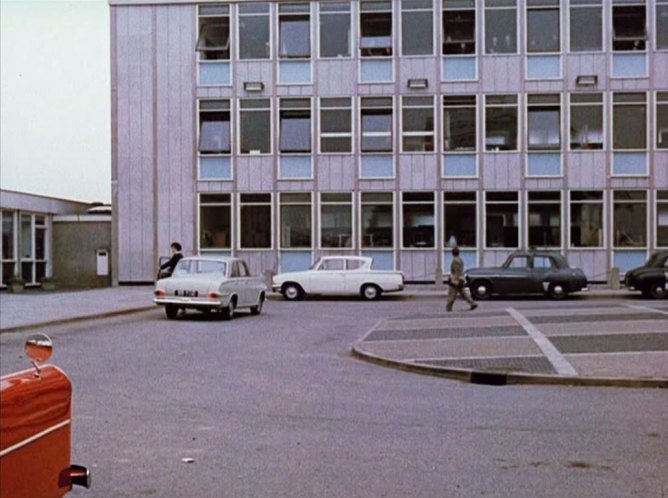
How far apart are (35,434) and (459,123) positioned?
33.1m

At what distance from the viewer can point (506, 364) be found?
1252 cm

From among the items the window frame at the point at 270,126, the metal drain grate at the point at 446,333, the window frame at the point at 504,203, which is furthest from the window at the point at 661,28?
the metal drain grate at the point at 446,333

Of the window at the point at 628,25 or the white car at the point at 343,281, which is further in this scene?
the window at the point at 628,25

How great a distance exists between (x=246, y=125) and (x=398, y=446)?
30120 mm

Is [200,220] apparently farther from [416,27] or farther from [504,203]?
[504,203]

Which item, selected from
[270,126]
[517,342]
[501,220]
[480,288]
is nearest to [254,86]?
[270,126]

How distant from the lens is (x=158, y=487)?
6262 mm

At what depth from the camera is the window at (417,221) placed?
3606cm

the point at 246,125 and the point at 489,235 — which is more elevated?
the point at 246,125

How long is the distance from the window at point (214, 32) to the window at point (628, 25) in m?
14.7

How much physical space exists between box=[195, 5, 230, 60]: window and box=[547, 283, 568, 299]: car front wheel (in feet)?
50.7

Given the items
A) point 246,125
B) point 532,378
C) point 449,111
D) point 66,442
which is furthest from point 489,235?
point 66,442

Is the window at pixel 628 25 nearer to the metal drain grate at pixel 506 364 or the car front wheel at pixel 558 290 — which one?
the car front wheel at pixel 558 290

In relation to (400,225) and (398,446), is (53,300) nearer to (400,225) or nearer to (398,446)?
(400,225)
